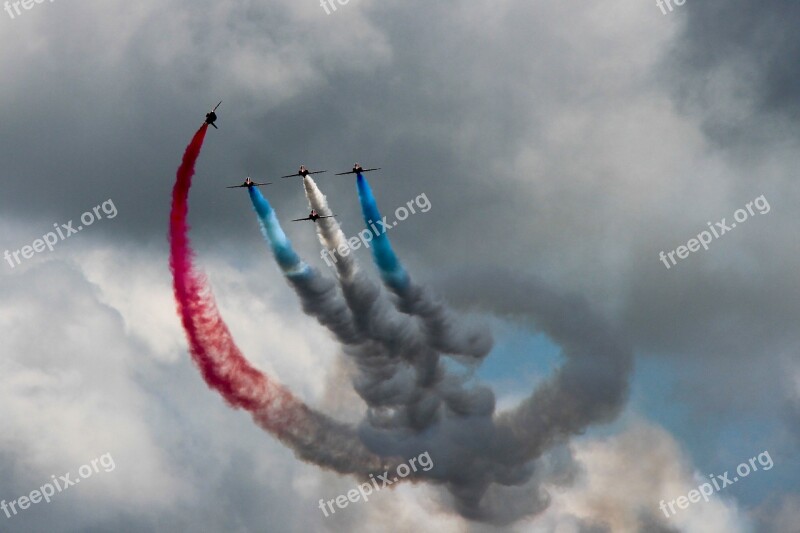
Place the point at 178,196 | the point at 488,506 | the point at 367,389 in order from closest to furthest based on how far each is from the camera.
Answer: the point at 178,196 < the point at 367,389 < the point at 488,506

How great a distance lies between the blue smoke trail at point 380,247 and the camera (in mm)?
137375

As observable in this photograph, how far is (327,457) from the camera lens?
150 metres

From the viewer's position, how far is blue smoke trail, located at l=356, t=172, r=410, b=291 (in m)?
137

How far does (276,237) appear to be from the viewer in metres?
137

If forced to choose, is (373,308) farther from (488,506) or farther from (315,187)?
(488,506)

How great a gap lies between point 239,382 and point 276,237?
13.5 metres

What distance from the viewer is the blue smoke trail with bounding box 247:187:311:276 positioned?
136250mm

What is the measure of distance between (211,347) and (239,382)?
4463mm

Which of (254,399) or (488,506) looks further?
(488,506)

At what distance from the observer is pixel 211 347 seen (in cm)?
14000

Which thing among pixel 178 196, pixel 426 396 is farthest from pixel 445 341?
pixel 178 196

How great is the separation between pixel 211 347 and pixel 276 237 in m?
10.8

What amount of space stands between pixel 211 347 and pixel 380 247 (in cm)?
1585

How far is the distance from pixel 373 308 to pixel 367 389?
7.63 m
